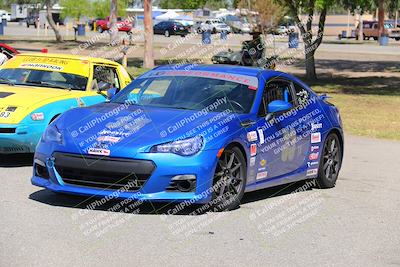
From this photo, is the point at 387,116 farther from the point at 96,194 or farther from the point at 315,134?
the point at 96,194

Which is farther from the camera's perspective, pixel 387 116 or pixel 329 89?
pixel 329 89

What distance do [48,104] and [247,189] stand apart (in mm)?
3300

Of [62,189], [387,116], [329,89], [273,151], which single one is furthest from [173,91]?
[329,89]

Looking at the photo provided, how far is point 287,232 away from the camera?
680 centimetres

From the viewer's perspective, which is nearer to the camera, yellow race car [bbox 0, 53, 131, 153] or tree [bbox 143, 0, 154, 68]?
yellow race car [bbox 0, 53, 131, 153]

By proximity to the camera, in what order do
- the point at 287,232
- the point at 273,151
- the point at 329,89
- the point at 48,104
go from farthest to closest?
the point at 329,89 → the point at 48,104 → the point at 273,151 → the point at 287,232

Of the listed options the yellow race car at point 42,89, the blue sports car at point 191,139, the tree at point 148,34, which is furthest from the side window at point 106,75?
the tree at point 148,34

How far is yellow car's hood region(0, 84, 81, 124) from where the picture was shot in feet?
30.4

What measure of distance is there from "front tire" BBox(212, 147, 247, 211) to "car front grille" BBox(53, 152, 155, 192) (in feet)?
2.50

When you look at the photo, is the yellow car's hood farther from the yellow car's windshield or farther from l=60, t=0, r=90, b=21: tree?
l=60, t=0, r=90, b=21: tree

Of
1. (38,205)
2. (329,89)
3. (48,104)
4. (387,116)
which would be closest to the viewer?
(38,205)

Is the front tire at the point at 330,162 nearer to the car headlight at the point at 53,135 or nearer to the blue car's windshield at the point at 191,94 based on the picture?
the blue car's windshield at the point at 191,94

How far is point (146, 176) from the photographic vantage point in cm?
682

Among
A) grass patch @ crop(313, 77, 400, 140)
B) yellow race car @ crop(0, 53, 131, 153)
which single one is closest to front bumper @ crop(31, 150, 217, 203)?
yellow race car @ crop(0, 53, 131, 153)
